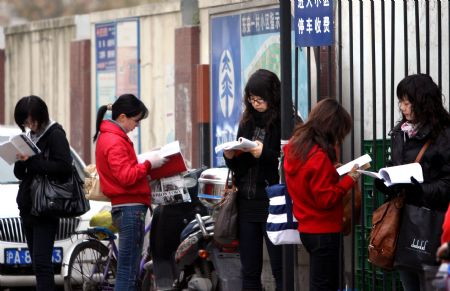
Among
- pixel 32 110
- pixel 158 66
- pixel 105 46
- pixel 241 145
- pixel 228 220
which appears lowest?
pixel 228 220

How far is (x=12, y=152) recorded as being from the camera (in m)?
10.9

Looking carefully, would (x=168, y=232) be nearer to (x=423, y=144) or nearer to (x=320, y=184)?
(x=320, y=184)

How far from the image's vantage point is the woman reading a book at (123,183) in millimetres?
10578

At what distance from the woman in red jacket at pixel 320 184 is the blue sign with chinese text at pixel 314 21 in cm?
106

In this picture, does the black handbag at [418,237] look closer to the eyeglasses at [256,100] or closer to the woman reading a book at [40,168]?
the eyeglasses at [256,100]

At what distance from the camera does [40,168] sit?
35.6 feet

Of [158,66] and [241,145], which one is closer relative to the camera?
[241,145]

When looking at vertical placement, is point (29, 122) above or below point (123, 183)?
above

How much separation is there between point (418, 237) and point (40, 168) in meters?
3.69

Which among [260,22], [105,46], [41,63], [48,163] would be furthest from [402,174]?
[41,63]

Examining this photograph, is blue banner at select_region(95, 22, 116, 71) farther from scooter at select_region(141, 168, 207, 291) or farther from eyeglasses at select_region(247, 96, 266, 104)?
eyeglasses at select_region(247, 96, 266, 104)

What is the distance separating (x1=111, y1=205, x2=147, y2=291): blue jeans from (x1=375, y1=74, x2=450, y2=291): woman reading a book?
2.58 meters

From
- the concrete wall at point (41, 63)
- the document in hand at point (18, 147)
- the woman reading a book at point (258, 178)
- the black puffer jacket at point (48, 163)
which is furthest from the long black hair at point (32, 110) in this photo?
the concrete wall at point (41, 63)

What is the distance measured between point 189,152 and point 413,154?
802 centimetres
